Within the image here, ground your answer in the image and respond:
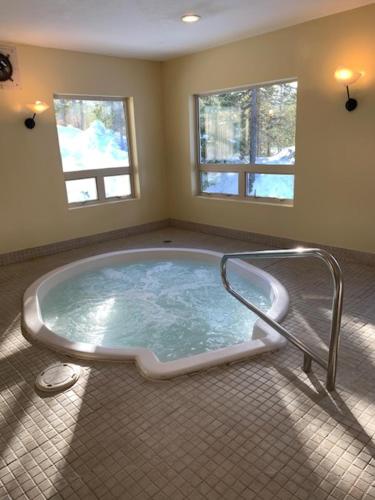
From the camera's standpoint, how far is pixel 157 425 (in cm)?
193

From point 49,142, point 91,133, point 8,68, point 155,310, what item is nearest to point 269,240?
point 155,310

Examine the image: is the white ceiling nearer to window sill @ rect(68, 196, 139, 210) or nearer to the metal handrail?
window sill @ rect(68, 196, 139, 210)

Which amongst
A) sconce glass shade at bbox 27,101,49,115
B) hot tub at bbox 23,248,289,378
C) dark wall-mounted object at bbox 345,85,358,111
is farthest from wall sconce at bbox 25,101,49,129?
dark wall-mounted object at bbox 345,85,358,111

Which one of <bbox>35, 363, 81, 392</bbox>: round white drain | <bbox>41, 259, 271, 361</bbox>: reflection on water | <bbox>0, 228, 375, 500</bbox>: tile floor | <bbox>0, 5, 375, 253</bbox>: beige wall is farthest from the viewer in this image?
<bbox>0, 5, 375, 253</bbox>: beige wall

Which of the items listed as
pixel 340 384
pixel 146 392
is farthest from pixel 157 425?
pixel 340 384

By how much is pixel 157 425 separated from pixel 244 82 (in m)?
4.38

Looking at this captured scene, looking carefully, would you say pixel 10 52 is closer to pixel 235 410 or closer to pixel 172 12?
pixel 172 12

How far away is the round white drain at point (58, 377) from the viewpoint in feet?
7.36

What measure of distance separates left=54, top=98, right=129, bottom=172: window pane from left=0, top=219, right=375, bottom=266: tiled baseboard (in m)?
→ 1.03

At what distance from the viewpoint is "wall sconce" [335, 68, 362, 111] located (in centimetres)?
379

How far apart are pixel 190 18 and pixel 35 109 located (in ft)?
7.00

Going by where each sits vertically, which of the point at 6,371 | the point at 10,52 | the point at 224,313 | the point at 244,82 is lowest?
the point at 224,313

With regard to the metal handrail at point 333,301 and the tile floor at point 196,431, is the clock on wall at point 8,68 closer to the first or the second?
the tile floor at point 196,431

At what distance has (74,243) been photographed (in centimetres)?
544
